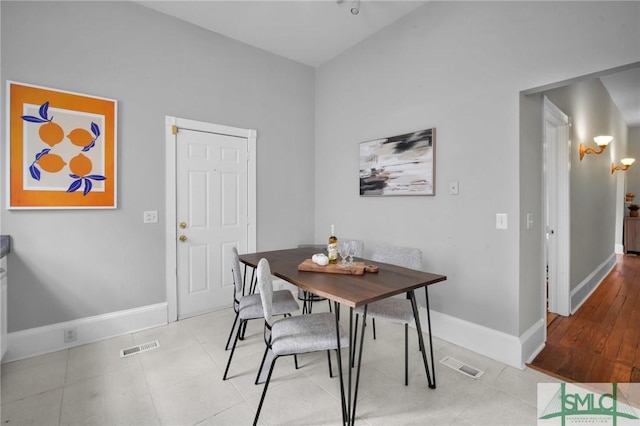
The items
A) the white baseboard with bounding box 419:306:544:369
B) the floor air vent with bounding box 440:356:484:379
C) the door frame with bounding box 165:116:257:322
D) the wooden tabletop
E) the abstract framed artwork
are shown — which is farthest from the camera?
the door frame with bounding box 165:116:257:322

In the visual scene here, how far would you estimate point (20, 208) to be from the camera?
2420 mm

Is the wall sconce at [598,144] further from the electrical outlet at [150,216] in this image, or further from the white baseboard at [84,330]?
the white baseboard at [84,330]

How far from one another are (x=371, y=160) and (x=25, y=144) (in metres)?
3.17

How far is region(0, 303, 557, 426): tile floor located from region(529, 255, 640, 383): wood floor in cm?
31

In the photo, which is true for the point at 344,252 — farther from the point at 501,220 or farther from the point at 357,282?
the point at 501,220

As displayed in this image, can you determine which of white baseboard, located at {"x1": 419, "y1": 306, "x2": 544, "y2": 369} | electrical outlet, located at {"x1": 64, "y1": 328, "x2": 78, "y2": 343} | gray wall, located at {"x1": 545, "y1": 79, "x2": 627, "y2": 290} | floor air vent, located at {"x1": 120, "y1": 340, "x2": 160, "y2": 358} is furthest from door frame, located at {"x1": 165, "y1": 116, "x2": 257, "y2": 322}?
gray wall, located at {"x1": 545, "y1": 79, "x2": 627, "y2": 290}

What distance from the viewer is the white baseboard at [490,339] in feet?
7.65

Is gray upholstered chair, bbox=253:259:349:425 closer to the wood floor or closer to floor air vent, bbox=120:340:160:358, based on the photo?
floor air vent, bbox=120:340:160:358

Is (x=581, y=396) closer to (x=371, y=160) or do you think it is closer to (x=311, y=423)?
(x=311, y=423)

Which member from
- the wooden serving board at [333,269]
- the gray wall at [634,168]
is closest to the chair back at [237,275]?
the wooden serving board at [333,269]

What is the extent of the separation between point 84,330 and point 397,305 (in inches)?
109

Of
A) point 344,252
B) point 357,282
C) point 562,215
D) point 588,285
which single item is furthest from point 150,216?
point 588,285

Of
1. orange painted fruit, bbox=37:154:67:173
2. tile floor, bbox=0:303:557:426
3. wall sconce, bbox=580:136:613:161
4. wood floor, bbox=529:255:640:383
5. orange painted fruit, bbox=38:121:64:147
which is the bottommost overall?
tile floor, bbox=0:303:557:426

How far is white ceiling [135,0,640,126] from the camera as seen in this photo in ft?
9.68
